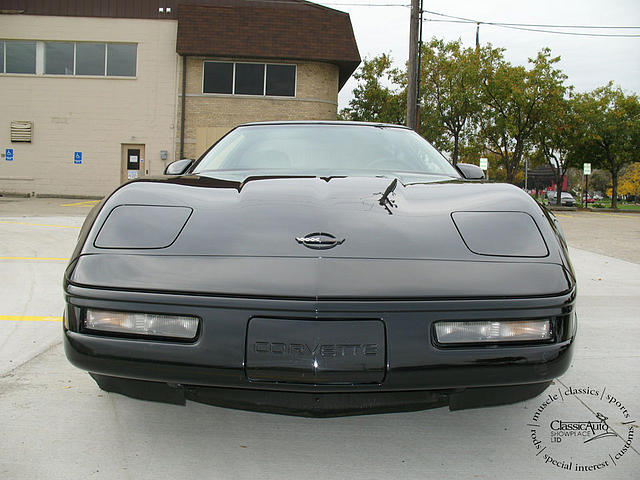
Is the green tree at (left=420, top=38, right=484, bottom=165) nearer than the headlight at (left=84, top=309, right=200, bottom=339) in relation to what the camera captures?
No

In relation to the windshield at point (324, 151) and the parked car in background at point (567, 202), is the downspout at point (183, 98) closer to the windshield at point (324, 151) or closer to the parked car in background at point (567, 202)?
the windshield at point (324, 151)

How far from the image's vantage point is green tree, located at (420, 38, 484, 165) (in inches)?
1204

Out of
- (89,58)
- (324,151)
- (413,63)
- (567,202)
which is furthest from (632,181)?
(324,151)

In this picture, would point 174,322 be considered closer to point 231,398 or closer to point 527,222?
point 231,398

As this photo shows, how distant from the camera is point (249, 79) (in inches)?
918

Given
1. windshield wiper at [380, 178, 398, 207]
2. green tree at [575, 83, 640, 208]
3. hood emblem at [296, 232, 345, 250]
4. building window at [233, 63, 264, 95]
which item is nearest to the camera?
hood emblem at [296, 232, 345, 250]

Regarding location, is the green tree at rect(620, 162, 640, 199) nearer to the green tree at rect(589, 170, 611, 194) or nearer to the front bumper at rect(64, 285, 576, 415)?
the green tree at rect(589, 170, 611, 194)

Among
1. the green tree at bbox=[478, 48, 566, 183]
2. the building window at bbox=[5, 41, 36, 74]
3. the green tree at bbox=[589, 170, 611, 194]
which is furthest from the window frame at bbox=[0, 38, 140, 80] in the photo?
the green tree at bbox=[589, 170, 611, 194]

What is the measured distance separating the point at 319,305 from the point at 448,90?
1258 inches

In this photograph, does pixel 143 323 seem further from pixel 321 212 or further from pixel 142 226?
pixel 321 212

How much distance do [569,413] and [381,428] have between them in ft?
2.80

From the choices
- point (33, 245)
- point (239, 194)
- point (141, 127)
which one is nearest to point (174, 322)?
point (239, 194)

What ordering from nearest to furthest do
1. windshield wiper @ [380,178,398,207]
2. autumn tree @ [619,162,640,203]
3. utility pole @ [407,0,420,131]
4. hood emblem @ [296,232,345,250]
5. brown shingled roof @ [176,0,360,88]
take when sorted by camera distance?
hood emblem @ [296,232,345,250]
windshield wiper @ [380,178,398,207]
utility pole @ [407,0,420,131]
brown shingled roof @ [176,0,360,88]
autumn tree @ [619,162,640,203]

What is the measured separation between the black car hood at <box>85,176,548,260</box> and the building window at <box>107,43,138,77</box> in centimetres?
2336
